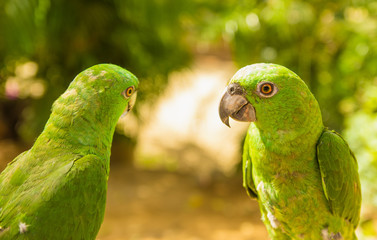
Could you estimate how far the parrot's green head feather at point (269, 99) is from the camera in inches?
48.8

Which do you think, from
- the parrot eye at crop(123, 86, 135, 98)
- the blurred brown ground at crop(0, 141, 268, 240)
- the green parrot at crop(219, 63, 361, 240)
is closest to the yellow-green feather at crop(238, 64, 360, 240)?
the green parrot at crop(219, 63, 361, 240)

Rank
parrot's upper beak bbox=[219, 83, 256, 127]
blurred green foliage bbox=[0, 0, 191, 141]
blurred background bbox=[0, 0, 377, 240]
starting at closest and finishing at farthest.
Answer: parrot's upper beak bbox=[219, 83, 256, 127] → blurred background bbox=[0, 0, 377, 240] → blurred green foliage bbox=[0, 0, 191, 141]

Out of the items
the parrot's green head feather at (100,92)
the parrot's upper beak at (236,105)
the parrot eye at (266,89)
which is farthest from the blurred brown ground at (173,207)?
the parrot eye at (266,89)

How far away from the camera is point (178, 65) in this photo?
165 inches

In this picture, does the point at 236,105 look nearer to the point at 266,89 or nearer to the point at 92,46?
the point at 266,89

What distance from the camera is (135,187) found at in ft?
13.1

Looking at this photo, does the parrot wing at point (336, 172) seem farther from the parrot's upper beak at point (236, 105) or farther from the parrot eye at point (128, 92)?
the parrot eye at point (128, 92)

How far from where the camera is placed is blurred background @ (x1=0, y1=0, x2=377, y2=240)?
3119 mm

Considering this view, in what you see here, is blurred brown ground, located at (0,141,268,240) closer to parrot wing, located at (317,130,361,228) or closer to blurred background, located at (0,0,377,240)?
blurred background, located at (0,0,377,240)

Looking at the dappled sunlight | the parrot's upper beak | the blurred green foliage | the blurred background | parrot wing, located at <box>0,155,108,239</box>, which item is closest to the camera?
parrot wing, located at <box>0,155,108,239</box>

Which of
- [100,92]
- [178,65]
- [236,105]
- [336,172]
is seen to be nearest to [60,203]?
[100,92]

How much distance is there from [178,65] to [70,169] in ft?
10.2

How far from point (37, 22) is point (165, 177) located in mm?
2327

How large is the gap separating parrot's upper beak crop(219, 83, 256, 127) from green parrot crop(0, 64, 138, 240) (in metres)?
0.38
